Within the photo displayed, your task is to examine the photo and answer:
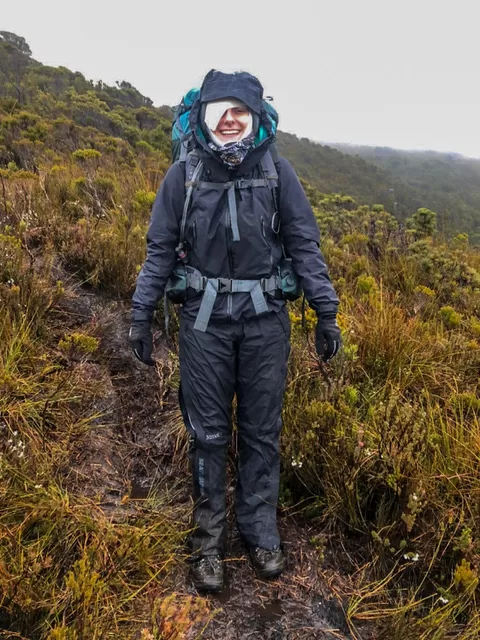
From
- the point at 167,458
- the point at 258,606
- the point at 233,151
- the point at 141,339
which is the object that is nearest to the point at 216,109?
the point at 233,151

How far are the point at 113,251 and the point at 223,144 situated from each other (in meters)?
2.31

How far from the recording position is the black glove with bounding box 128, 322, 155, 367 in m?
2.45

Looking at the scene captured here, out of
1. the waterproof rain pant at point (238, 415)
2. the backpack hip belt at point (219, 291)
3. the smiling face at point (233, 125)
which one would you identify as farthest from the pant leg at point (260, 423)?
the smiling face at point (233, 125)

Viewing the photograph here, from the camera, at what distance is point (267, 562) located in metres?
2.34

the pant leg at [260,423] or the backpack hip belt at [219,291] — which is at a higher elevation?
the backpack hip belt at [219,291]

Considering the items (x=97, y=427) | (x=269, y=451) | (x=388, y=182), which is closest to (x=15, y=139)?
(x=97, y=427)

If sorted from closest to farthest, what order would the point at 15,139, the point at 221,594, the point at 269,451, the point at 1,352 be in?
the point at 221,594
the point at 269,451
the point at 1,352
the point at 15,139

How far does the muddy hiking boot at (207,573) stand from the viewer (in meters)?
2.24

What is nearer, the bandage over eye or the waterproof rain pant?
the bandage over eye

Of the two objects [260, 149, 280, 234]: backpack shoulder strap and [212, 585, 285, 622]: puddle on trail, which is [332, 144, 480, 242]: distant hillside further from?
[212, 585, 285, 622]: puddle on trail

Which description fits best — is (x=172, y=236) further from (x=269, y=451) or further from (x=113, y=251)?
(x=113, y=251)

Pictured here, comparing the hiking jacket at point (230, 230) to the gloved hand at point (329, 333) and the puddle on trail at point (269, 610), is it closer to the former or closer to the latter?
the gloved hand at point (329, 333)

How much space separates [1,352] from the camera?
291 cm

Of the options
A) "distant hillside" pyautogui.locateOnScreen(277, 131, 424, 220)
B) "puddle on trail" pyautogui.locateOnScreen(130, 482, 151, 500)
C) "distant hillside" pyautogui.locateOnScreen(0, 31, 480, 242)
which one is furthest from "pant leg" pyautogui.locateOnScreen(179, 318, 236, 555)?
"distant hillside" pyautogui.locateOnScreen(277, 131, 424, 220)
